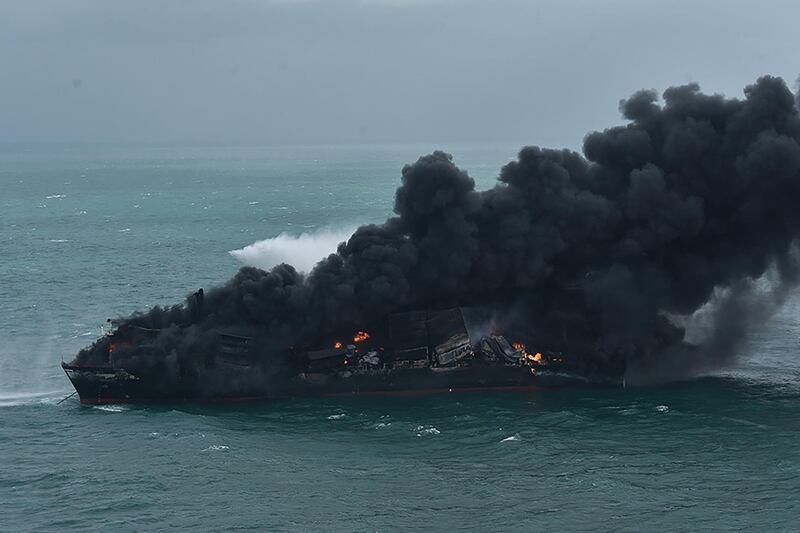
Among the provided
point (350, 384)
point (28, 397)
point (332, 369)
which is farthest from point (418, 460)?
point (28, 397)

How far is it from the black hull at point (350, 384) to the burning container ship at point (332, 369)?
0.40 feet

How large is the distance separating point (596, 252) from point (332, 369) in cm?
4014

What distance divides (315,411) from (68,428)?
1092 inches

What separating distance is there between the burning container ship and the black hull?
123 millimetres

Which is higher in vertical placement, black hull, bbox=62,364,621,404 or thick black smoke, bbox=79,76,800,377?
thick black smoke, bbox=79,76,800,377

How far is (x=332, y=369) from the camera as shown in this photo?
119m

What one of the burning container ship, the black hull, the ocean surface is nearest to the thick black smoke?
the burning container ship

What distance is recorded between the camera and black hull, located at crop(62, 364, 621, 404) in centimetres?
11612

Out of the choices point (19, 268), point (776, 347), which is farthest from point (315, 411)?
point (19, 268)

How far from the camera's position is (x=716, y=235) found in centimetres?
12812

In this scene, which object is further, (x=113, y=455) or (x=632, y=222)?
(x=632, y=222)

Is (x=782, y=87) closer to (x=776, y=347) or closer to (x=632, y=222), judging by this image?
(x=632, y=222)

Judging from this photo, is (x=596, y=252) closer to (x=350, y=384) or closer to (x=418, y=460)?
(x=350, y=384)

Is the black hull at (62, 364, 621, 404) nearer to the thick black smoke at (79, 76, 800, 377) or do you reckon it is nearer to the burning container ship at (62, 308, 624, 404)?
the burning container ship at (62, 308, 624, 404)
